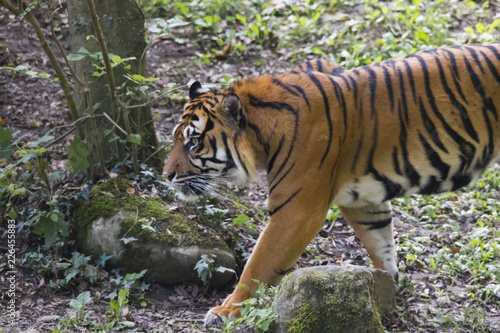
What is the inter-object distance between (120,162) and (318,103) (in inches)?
80.4

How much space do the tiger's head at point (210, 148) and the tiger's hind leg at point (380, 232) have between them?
1.19 metres

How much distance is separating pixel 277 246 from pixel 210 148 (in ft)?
3.09

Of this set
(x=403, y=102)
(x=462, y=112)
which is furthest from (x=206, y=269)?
(x=462, y=112)

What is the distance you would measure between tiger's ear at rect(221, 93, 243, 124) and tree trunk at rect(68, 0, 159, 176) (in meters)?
1.10

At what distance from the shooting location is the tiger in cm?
410

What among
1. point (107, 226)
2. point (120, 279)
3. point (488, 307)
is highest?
point (107, 226)

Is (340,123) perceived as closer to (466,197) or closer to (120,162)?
(120,162)

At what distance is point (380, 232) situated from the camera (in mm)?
4898

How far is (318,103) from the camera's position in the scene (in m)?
4.23

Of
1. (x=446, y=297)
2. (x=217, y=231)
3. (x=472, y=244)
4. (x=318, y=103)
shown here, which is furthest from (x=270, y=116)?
(x=472, y=244)

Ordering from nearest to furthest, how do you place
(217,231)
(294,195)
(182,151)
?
1. (294,195)
2. (182,151)
3. (217,231)

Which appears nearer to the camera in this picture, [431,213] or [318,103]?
[318,103]

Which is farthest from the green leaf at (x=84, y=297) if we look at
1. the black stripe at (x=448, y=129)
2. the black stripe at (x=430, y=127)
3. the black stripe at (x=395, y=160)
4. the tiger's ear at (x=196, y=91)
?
the black stripe at (x=448, y=129)

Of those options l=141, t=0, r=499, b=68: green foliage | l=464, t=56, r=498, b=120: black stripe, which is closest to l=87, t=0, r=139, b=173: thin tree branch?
l=464, t=56, r=498, b=120: black stripe
